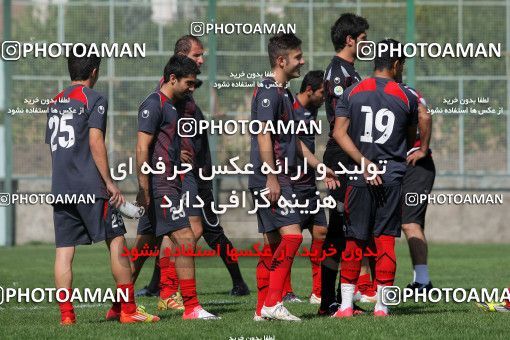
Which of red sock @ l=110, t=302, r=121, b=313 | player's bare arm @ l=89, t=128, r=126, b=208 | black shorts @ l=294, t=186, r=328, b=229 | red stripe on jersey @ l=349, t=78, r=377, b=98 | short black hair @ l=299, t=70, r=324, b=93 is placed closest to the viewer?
player's bare arm @ l=89, t=128, r=126, b=208

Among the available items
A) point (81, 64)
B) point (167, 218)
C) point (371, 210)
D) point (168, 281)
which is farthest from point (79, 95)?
point (168, 281)

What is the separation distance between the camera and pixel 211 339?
853 cm

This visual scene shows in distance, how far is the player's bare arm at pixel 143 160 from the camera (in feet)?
32.3

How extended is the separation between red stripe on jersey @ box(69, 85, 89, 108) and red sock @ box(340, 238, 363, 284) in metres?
2.18

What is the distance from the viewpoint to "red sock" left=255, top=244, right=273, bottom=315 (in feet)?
32.2

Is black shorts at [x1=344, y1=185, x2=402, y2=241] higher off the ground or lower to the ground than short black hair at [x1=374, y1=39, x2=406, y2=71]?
lower

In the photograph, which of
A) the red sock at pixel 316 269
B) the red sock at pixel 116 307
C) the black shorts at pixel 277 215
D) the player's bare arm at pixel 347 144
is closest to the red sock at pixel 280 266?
the black shorts at pixel 277 215

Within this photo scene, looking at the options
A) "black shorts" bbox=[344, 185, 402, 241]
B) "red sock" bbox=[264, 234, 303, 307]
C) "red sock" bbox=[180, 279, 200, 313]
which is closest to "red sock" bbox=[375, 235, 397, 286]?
"black shorts" bbox=[344, 185, 402, 241]

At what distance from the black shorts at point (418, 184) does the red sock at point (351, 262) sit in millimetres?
2610

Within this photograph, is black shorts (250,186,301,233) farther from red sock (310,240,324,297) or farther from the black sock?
red sock (310,240,324,297)

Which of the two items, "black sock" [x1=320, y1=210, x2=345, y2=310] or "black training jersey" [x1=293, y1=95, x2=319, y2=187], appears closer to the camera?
"black sock" [x1=320, y1=210, x2=345, y2=310]

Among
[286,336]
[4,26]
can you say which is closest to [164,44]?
[4,26]

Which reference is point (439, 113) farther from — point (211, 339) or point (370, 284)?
point (211, 339)

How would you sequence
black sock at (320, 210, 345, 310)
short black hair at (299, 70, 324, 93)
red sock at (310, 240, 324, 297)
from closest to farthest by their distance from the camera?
black sock at (320, 210, 345, 310) → red sock at (310, 240, 324, 297) → short black hair at (299, 70, 324, 93)
